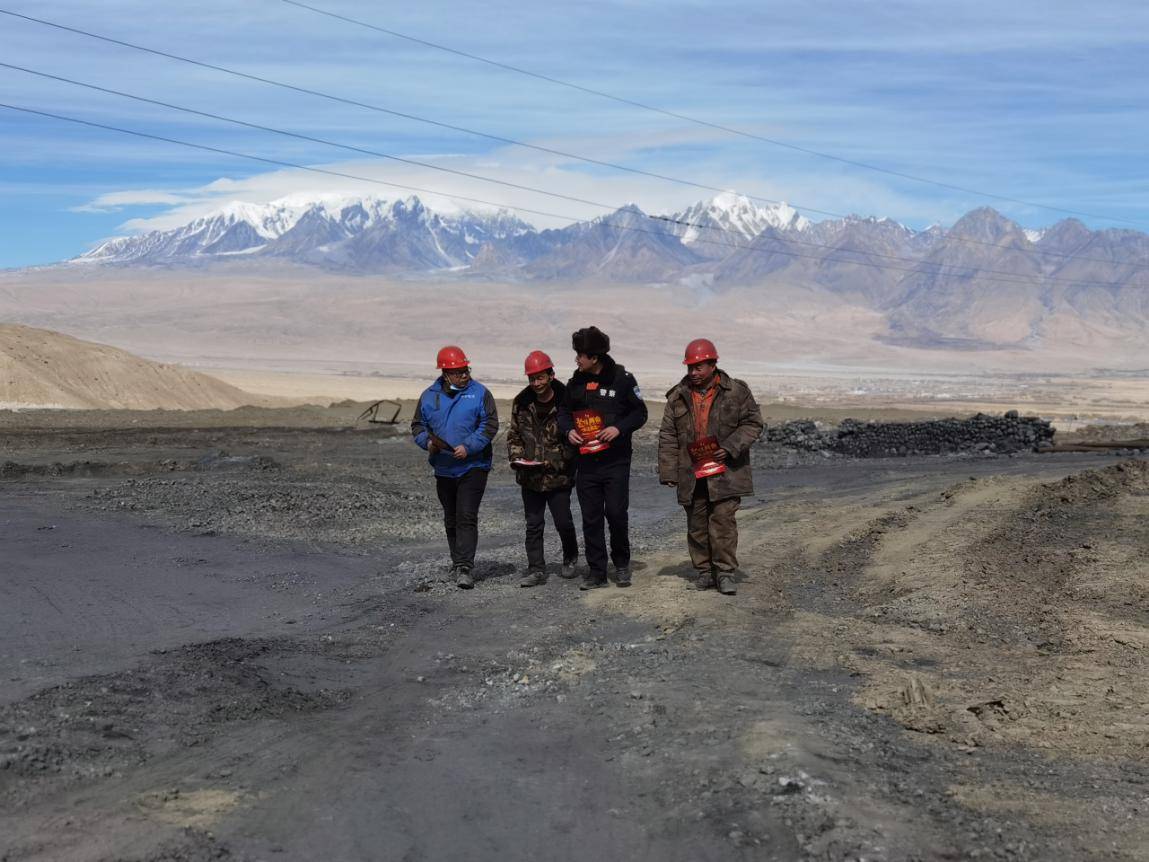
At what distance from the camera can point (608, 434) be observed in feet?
33.1

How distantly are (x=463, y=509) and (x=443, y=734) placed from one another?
4262 mm

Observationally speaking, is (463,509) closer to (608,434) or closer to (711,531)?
(608,434)

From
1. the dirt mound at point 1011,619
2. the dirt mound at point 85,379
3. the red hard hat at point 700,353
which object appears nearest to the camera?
the dirt mound at point 1011,619

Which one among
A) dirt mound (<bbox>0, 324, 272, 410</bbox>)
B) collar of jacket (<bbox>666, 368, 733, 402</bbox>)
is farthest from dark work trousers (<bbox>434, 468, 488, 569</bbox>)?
dirt mound (<bbox>0, 324, 272, 410</bbox>)

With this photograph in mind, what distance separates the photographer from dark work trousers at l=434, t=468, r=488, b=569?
10.6 meters

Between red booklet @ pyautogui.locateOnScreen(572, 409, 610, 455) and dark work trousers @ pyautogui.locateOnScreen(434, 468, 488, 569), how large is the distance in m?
0.90

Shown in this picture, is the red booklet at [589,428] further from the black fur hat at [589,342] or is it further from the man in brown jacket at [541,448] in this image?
the black fur hat at [589,342]

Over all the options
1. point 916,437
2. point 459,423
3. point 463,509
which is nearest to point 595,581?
point 463,509

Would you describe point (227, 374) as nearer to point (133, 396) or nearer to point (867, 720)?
point (133, 396)

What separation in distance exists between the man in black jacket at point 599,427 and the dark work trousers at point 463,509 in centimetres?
84

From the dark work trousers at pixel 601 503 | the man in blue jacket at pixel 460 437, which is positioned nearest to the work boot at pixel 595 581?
the dark work trousers at pixel 601 503

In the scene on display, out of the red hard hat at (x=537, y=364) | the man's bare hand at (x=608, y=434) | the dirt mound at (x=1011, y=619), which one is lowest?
the dirt mound at (x=1011, y=619)

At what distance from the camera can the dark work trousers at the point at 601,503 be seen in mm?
10344

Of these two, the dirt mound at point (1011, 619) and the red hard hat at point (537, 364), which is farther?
the red hard hat at point (537, 364)
